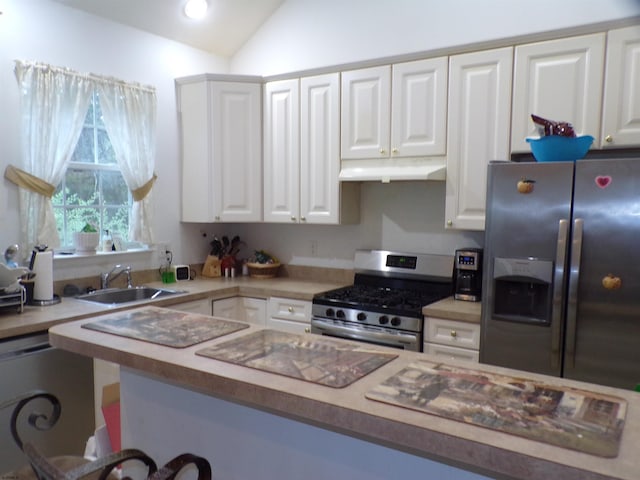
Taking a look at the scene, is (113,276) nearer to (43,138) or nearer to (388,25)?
(43,138)

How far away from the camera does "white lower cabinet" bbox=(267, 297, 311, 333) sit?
10.7 feet

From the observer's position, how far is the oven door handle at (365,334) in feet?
9.23

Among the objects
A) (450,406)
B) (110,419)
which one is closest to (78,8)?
(110,419)

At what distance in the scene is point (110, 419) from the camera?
198cm

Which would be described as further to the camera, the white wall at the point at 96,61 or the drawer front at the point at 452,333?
the white wall at the point at 96,61

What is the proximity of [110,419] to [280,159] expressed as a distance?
7.19 ft

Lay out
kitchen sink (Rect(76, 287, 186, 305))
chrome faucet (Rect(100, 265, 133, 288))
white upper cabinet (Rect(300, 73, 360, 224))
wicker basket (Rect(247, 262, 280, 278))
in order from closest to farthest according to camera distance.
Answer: kitchen sink (Rect(76, 287, 186, 305)), chrome faucet (Rect(100, 265, 133, 288)), white upper cabinet (Rect(300, 73, 360, 224)), wicker basket (Rect(247, 262, 280, 278))

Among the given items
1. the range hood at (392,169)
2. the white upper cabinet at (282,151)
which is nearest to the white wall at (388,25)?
the white upper cabinet at (282,151)

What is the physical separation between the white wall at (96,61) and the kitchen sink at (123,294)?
0.47 meters

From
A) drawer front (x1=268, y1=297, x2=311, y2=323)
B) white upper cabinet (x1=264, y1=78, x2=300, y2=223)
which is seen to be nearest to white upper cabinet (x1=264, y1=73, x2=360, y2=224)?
white upper cabinet (x1=264, y1=78, x2=300, y2=223)

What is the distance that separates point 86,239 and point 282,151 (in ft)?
4.81

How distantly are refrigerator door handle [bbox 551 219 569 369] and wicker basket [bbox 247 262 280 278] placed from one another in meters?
2.19

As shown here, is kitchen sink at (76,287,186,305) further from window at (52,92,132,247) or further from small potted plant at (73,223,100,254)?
window at (52,92,132,247)

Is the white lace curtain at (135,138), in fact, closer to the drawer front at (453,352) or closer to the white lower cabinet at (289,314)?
the white lower cabinet at (289,314)
